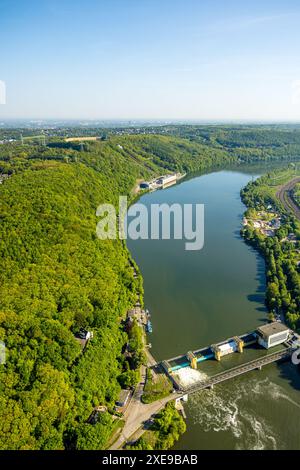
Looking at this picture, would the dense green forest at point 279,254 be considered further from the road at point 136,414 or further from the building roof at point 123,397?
the building roof at point 123,397

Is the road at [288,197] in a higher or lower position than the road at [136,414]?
higher

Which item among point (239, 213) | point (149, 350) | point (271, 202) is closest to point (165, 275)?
point (149, 350)

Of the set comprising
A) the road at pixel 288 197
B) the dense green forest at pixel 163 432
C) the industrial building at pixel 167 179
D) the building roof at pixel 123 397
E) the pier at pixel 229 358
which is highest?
the industrial building at pixel 167 179

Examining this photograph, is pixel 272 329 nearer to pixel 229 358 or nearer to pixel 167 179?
pixel 229 358

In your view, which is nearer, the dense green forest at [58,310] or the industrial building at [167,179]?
the dense green forest at [58,310]

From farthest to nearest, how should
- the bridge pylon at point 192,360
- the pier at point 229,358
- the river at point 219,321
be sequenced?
the bridge pylon at point 192,360 → the pier at point 229,358 → the river at point 219,321

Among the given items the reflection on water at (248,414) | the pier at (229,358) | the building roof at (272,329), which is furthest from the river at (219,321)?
the building roof at (272,329)
